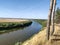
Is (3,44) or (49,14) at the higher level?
(49,14)

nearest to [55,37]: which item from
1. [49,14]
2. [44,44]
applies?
[44,44]

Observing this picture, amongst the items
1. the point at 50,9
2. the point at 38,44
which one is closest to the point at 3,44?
the point at 38,44

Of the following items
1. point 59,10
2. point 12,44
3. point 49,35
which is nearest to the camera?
point 49,35

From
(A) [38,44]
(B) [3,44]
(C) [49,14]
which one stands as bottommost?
(B) [3,44]

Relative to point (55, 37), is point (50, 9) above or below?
above

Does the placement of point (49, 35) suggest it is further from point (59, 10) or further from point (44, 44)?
point (59, 10)

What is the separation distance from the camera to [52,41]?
33.0 feet

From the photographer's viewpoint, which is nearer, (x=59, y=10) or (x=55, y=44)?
(x=55, y=44)

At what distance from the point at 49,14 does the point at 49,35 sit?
5.06ft

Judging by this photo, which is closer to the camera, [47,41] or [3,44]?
[47,41]

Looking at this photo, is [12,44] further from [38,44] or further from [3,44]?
[38,44]

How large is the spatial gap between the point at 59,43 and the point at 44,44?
918mm

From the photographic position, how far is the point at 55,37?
34.0 feet

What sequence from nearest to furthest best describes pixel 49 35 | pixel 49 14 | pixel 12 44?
pixel 49 14 → pixel 49 35 → pixel 12 44
